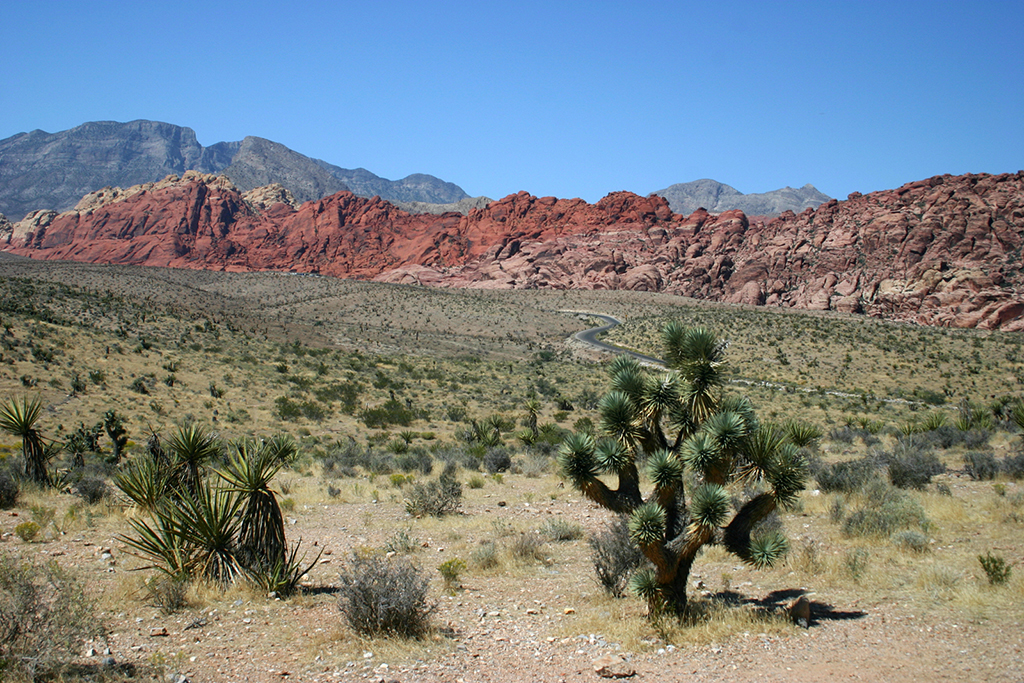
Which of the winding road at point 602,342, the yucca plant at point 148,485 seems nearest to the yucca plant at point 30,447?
the yucca plant at point 148,485

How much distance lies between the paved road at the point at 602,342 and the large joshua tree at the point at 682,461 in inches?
1505

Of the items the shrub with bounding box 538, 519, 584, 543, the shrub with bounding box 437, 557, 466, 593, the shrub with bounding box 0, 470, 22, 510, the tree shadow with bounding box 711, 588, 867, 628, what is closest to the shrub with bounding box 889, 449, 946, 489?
the tree shadow with bounding box 711, 588, 867, 628

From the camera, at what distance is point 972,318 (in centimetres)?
6750

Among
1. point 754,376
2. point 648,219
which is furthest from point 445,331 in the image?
point 648,219

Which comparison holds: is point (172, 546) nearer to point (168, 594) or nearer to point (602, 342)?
point (168, 594)

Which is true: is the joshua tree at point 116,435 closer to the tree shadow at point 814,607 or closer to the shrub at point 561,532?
the shrub at point 561,532

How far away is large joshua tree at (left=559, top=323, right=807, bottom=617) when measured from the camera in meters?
6.89

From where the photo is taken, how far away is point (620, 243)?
397 ft

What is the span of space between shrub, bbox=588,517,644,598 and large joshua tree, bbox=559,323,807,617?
435 mm

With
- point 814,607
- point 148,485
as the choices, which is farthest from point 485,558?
point 148,485

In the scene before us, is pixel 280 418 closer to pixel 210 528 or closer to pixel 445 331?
pixel 210 528

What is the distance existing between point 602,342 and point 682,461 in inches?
2192

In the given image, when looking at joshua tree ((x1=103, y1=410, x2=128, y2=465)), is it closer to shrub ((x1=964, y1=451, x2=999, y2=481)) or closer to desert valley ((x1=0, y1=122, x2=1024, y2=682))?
desert valley ((x1=0, y1=122, x2=1024, y2=682))

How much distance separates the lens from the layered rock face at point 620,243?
79.4 meters
